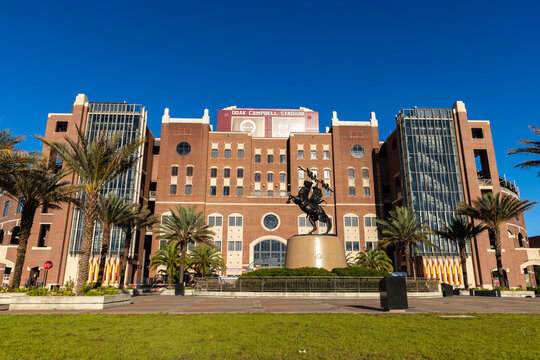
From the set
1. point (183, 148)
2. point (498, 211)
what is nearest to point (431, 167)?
point (498, 211)

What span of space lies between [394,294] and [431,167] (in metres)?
44.6

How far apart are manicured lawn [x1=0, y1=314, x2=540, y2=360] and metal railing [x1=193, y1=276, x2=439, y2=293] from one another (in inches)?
517

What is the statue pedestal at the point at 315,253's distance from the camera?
2722cm

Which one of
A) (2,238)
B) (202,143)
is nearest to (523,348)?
(202,143)

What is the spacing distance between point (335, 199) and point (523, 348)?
52.8 m

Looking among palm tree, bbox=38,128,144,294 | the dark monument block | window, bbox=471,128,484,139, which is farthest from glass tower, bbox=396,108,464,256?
palm tree, bbox=38,128,144,294

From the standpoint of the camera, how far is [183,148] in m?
60.4

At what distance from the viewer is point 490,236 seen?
55.6 m

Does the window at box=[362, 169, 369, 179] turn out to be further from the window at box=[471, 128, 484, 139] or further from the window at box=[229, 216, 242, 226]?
the window at box=[229, 216, 242, 226]

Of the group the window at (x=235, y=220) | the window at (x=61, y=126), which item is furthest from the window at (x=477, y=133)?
the window at (x=61, y=126)

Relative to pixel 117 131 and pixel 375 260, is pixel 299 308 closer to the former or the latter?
pixel 375 260

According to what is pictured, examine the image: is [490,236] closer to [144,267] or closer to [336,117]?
[336,117]

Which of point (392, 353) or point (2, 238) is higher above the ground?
point (2, 238)

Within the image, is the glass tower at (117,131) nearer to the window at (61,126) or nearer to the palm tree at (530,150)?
the window at (61,126)
